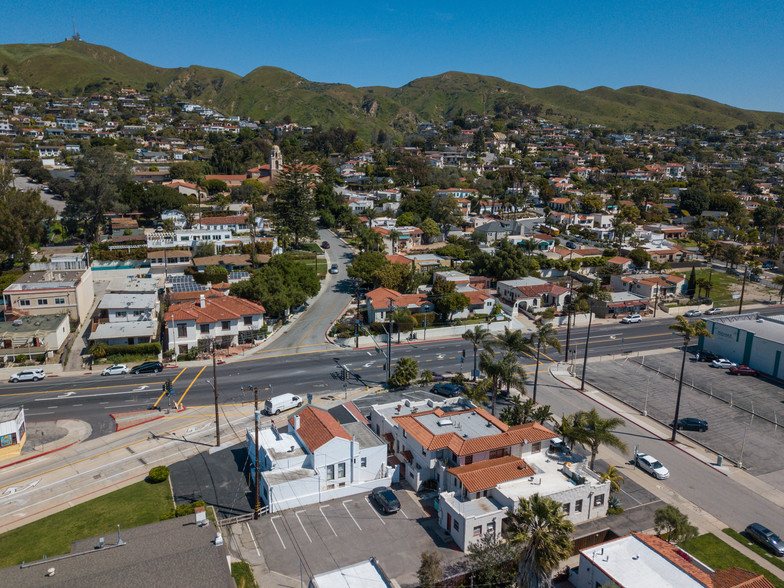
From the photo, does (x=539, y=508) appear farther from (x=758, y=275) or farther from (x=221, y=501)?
(x=758, y=275)

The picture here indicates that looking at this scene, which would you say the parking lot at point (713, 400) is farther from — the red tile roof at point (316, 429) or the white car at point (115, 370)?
the white car at point (115, 370)

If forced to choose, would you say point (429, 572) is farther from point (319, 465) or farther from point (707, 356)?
point (707, 356)

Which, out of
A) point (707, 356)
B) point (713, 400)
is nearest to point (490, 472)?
point (713, 400)

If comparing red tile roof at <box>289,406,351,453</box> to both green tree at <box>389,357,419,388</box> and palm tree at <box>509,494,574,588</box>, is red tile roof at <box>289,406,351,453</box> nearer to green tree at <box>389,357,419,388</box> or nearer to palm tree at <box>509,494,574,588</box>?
green tree at <box>389,357,419,388</box>

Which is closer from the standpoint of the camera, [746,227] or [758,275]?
[758,275]

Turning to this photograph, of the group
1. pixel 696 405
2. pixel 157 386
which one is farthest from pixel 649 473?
pixel 157 386
